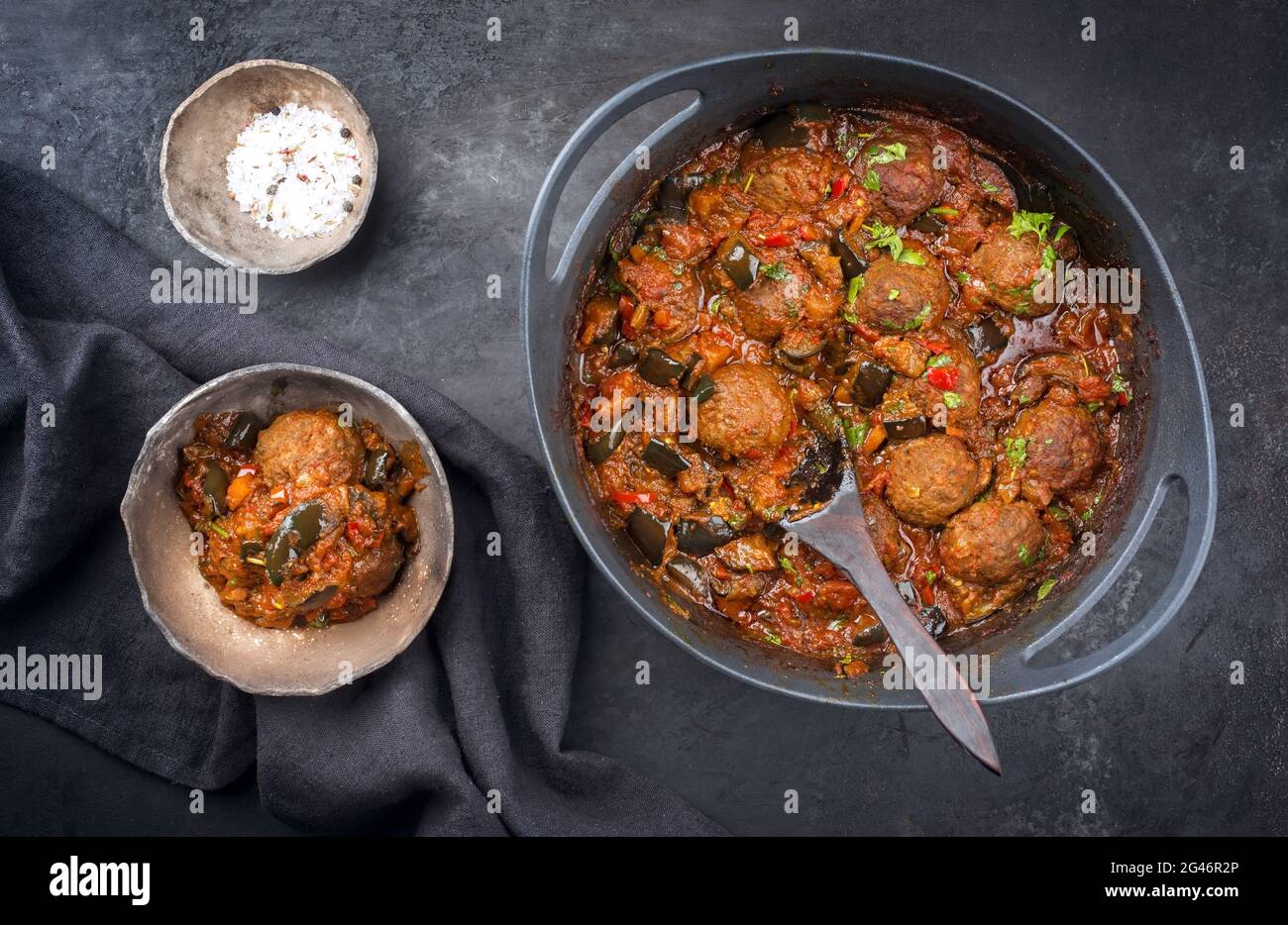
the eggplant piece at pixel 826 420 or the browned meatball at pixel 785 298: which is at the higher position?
the browned meatball at pixel 785 298

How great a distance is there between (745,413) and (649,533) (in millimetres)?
584

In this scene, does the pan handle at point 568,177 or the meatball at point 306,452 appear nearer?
the pan handle at point 568,177

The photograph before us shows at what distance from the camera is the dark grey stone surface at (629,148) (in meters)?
4.14

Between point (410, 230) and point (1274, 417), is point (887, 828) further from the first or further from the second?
point (410, 230)

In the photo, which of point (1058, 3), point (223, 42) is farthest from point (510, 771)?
point (1058, 3)

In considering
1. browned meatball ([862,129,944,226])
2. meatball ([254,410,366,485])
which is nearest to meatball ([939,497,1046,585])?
browned meatball ([862,129,944,226])

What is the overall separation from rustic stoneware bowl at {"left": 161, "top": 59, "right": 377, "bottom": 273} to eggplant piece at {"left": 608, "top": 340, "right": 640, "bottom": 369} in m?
1.14

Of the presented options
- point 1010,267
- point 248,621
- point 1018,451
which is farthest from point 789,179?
point 248,621

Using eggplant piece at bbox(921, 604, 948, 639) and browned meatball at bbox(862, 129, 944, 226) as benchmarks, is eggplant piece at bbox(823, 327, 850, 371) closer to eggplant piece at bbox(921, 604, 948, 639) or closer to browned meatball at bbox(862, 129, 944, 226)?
browned meatball at bbox(862, 129, 944, 226)

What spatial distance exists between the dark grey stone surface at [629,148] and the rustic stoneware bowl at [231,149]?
0.14 metres

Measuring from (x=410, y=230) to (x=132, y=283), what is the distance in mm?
1090

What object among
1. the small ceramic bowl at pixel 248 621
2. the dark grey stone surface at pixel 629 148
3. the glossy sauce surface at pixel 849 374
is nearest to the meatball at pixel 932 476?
the glossy sauce surface at pixel 849 374

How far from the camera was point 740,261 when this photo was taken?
3.54 meters

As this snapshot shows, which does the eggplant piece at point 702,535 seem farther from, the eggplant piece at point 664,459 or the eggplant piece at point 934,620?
the eggplant piece at point 934,620
